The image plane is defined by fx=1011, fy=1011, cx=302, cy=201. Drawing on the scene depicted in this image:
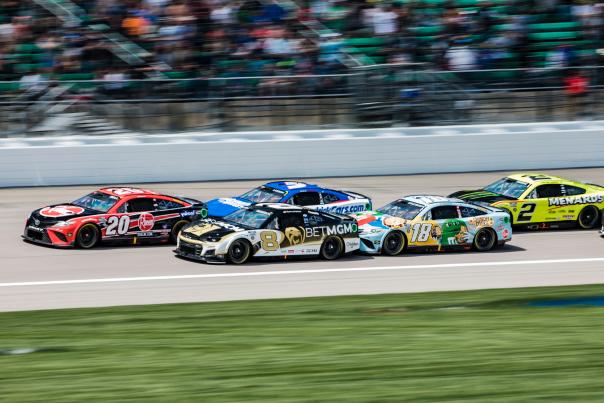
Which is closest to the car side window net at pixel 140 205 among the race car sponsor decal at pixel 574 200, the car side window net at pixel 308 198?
the car side window net at pixel 308 198

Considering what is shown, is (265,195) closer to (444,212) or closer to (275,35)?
(444,212)

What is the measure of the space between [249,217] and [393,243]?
2.59m

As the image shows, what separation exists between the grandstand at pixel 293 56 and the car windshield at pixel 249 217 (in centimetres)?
692

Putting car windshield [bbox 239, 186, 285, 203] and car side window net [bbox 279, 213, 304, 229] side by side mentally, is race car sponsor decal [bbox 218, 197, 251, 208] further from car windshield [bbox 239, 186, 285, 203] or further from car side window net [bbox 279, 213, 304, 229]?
car side window net [bbox 279, 213, 304, 229]

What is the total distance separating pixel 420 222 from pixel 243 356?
9.28m

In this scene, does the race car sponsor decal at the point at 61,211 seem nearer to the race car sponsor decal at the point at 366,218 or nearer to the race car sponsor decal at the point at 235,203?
the race car sponsor decal at the point at 235,203

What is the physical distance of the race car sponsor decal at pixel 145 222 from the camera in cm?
1781

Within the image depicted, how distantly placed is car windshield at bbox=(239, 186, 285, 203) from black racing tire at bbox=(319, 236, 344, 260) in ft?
7.93

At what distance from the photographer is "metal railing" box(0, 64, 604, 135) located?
2278cm

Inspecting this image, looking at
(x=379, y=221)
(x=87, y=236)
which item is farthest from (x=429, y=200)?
(x=87, y=236)

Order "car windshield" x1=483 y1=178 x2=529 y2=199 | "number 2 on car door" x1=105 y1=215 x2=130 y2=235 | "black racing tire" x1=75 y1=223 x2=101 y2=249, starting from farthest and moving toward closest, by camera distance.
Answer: "car windshield" x1=483 y1=178 x2=529 y2=199 → "number 2 on car door" x1=105 y1=215 x2=130 y2=235 → "black racing tire" x1=75 y1=223 x2=101 y2=249

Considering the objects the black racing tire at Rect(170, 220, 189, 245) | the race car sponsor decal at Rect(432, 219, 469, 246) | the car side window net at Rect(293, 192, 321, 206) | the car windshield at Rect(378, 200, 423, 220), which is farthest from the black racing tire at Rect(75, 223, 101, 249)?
the race car sponsor decal at Rect(432, 219, 469, 246)

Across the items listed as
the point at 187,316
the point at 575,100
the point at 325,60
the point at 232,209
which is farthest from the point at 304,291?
the point at 575,100

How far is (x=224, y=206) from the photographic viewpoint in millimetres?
18953
